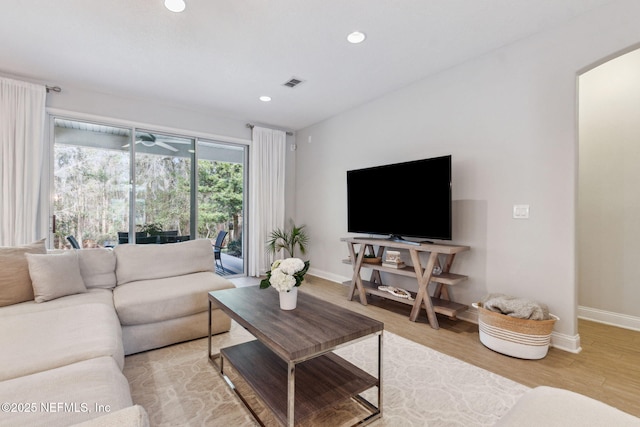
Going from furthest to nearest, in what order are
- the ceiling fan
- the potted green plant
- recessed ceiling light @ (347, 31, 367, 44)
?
the potted green plant < the ceiling fan < recessed ceiling light @ (347, 31, 367, 44)

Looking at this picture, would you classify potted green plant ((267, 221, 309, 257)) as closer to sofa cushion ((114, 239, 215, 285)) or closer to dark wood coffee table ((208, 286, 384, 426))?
sofa cushion ((114, 239, 215, 285))

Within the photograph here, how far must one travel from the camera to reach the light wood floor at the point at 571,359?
1947mm

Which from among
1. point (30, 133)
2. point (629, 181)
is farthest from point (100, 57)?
point (629, 181)

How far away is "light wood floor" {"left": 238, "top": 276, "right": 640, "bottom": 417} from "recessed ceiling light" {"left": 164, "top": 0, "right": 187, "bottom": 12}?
129 inches

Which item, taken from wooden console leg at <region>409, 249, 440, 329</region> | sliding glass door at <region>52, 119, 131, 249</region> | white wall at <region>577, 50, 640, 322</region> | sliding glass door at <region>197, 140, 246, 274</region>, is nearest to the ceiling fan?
sliding glass door at <region>52, 119, 131, 249</region>

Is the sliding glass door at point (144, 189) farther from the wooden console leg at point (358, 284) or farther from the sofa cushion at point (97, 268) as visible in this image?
the wooden console leg at point (358, 284)

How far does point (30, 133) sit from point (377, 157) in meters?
4.22

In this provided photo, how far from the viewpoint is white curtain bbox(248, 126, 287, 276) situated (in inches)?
202

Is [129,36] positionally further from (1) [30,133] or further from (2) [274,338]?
(2) [274,338]

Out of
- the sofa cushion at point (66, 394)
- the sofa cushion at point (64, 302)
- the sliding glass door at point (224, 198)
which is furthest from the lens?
the sliding glass door at point (224, 198)

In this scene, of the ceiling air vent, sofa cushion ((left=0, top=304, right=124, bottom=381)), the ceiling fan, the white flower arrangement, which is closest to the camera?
sofa cushion ((left=0, top=304, right=124, bottom=381))

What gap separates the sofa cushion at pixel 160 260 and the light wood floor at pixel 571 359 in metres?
2.04

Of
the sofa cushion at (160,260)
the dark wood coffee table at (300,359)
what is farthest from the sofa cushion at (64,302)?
the dark wood coffee table at (300,359)

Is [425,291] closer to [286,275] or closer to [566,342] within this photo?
[566,342]
